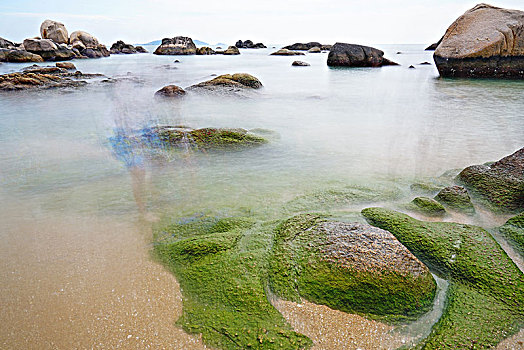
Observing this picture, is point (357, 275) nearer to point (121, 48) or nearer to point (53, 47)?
point (53, 47)

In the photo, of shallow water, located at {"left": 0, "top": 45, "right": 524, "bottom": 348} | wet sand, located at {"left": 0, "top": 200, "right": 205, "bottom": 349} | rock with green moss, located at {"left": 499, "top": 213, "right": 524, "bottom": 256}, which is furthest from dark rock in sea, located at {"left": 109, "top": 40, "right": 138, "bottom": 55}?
rock with green moss, located at {"left": 499, "top": 213, "right": 524, "bottom": 256}

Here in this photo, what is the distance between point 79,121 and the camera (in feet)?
24.4

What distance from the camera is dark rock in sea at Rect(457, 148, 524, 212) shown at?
3270mm

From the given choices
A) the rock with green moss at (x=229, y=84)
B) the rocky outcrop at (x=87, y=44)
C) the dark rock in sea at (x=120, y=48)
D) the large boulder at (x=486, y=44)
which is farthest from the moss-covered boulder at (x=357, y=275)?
the dark rock in sea at (x=120, y=48)

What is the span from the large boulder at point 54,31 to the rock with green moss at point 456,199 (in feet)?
152

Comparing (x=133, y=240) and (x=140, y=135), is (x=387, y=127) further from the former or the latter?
(x=133, y=240)

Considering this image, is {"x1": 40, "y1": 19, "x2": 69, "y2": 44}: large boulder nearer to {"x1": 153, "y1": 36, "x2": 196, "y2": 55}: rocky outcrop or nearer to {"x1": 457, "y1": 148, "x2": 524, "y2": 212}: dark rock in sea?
{"x1": 153, "y1": 36, "x2": 196, "y2": 55}: rocky outcrop

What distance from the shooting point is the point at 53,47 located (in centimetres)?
2834

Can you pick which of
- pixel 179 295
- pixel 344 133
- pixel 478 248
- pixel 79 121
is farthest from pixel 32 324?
pixel 79 121

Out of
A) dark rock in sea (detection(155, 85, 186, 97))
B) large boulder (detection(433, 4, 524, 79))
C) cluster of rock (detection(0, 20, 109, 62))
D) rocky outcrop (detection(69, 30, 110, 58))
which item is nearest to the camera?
dark rock in sea (detection(155, 85, 186, 97))

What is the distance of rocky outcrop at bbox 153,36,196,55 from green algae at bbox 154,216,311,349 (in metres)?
48.5

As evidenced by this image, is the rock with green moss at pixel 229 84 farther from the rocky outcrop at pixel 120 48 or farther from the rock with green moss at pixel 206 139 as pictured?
the rocky outcrop at pixel 120 48

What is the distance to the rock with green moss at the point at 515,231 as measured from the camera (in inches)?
103

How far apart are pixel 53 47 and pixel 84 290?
33624 millimetres
